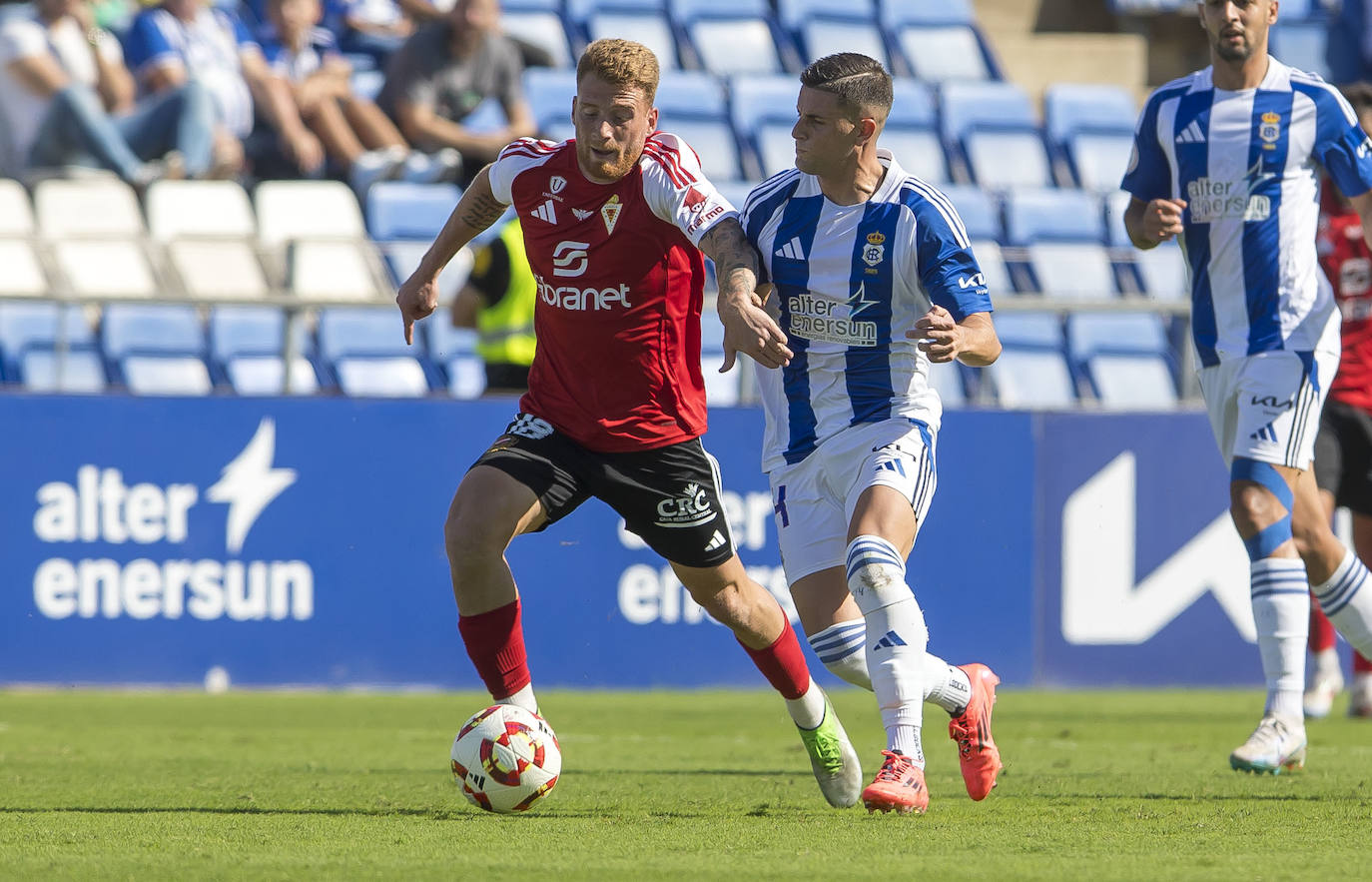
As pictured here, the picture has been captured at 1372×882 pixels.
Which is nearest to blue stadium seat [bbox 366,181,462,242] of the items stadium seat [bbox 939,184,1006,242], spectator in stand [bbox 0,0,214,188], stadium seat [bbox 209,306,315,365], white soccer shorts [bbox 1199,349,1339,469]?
spectator in stand [bbox 0,0,214,188]

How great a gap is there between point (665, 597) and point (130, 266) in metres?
3.66

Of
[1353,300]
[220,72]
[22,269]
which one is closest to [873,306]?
[1353,300]

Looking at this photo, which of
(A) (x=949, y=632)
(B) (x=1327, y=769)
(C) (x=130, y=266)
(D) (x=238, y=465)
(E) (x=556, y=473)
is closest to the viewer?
(E) (x=556, y=473)

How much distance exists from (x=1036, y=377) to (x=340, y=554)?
15.8 feet

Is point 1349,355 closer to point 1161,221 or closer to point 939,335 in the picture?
point 1161,221

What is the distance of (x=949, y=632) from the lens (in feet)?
33.7

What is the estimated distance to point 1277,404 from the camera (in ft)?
20.4

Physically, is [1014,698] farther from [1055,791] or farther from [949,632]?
→ [1055,791]

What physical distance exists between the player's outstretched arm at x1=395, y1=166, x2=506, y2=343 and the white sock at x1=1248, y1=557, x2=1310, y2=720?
8.91 feet

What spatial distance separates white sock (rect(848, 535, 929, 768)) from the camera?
502 cm

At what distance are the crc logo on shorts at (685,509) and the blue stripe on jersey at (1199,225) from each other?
1978 millimetres

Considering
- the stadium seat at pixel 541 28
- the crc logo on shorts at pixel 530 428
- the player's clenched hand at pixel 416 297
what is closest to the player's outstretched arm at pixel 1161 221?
the crc logo on shorts at pixel 530 428

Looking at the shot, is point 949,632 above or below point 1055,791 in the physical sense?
below

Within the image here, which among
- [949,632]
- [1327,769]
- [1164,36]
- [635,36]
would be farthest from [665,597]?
[1164,36]
